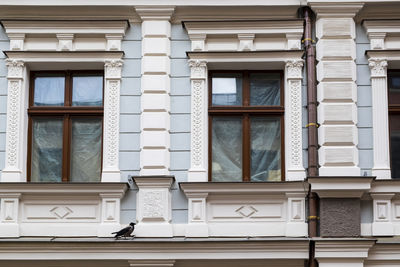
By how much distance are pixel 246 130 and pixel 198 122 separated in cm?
83

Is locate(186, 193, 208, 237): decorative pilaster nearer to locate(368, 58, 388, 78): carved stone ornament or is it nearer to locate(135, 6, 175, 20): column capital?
locate(135, 6, 175, 20): column capital

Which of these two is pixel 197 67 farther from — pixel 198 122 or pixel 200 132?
pixel 200 132

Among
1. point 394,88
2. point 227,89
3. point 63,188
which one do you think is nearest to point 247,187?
point 227,89

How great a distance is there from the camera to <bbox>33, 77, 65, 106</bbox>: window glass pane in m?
15.3

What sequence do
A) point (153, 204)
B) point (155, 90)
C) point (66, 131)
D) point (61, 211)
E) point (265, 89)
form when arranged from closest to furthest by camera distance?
1. point (153, 204)
2. point (61, 211)
3. point (155, 90)
4. point (66, 131)
5. point (265, 89)

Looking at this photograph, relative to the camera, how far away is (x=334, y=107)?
14664 millimetres

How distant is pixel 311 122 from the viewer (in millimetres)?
14680

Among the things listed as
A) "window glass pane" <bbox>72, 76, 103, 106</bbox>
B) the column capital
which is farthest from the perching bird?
the column capital

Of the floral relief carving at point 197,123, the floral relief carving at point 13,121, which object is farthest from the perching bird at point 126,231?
the floral relief carving at point 13,121

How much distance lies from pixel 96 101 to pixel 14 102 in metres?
1.34

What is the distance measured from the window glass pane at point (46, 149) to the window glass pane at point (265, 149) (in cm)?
318

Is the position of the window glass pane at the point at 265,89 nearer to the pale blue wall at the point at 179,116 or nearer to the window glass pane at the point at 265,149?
the window glass pane at the point at 265,149

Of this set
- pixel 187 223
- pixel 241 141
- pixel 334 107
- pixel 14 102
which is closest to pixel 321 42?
pixel 334 107

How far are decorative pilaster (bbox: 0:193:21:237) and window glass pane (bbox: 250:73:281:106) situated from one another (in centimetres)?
416
